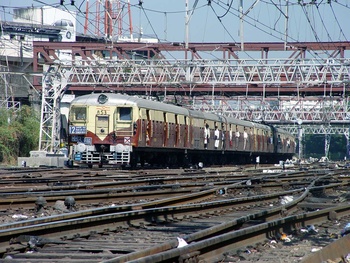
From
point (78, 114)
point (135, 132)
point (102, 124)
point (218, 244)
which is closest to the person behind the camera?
point (218, 244)

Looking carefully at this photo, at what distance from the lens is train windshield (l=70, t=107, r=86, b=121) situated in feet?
93.1

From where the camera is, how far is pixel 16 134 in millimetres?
40688

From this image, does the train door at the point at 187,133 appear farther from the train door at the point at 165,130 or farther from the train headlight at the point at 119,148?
the train headlight at the point at 119,148

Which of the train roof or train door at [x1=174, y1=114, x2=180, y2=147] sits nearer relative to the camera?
the train roof

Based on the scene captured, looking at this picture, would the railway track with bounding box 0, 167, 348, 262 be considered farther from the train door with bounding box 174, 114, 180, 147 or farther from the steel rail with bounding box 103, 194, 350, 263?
the train door with bounding box 174, 114, 180, 147

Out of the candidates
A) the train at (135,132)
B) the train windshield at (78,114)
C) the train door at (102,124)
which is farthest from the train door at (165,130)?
the train windshield at (78,114)

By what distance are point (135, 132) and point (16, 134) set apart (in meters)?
15.1

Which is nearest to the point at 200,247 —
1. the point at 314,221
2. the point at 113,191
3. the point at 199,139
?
the point at 314,221

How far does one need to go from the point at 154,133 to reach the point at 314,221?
61.2 feet

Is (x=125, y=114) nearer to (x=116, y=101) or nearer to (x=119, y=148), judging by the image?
(x=116, y=101)

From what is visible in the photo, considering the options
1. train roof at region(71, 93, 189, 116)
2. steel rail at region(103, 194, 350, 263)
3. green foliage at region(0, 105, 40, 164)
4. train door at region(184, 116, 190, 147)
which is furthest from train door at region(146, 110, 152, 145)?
steel rail at region(103, 194, 350, 263)

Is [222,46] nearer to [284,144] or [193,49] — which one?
[193,49]

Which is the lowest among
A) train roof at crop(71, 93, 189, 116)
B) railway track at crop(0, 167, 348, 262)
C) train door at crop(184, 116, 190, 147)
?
railway track at crop(0, 167, 348, 262)

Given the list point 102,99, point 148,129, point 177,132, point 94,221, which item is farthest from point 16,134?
point 94,221
